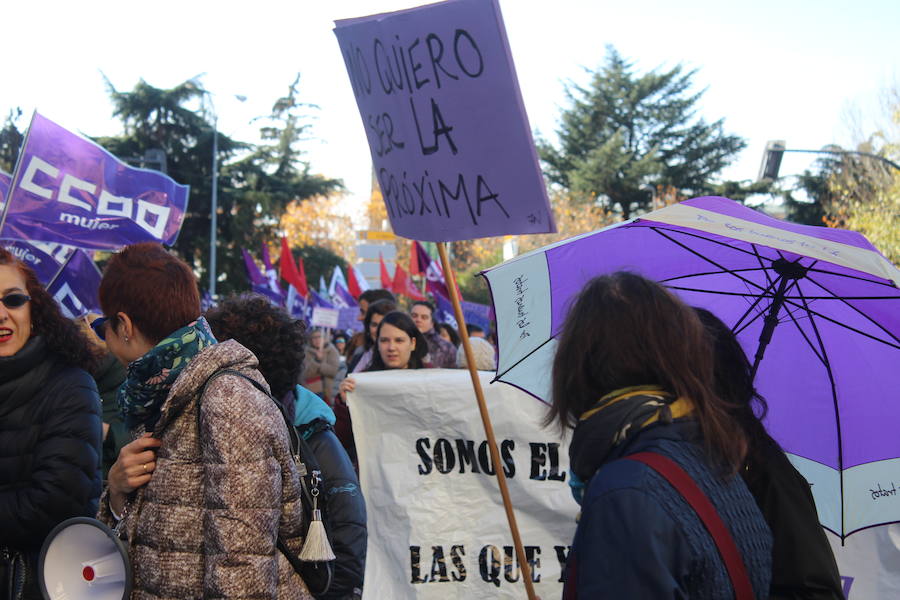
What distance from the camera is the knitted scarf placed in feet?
5.66

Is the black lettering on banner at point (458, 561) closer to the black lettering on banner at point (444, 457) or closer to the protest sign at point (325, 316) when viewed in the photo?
the black lettering on banner at point (444, 457)

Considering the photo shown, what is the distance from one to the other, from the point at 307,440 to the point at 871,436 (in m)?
1.83

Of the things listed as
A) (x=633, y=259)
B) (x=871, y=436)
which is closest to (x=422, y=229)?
(x=633, y=259)

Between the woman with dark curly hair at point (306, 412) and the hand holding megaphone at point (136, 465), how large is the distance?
2.14ft

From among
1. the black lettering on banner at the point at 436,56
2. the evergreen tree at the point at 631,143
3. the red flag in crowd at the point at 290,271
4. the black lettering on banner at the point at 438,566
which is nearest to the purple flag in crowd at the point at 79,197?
the black lettering on banner at the point at 438,566

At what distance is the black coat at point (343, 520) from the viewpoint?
9.20 ft

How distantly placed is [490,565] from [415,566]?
344 mm

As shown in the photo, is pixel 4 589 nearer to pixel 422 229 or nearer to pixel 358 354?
pixel 422 229

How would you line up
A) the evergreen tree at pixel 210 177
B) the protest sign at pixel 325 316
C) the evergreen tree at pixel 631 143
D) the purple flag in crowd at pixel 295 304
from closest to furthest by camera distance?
the protest sign at pixel 325 316 < the purple flag in crowd at pixel 295 304 < the evergreen tree at pixel 210 177 < the evergreen tree at pixel 631 143

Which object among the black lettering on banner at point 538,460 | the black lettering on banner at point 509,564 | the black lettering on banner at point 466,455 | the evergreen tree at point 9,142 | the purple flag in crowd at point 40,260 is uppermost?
the evergreen tree at point 9,142

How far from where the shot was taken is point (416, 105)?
2.92 metres

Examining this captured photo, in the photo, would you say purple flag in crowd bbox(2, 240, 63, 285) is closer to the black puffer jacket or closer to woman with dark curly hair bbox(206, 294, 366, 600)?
the black puffer jacket

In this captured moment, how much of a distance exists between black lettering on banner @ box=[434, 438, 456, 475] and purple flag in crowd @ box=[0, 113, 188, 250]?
3.42 metres

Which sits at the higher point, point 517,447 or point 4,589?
point 4,589
